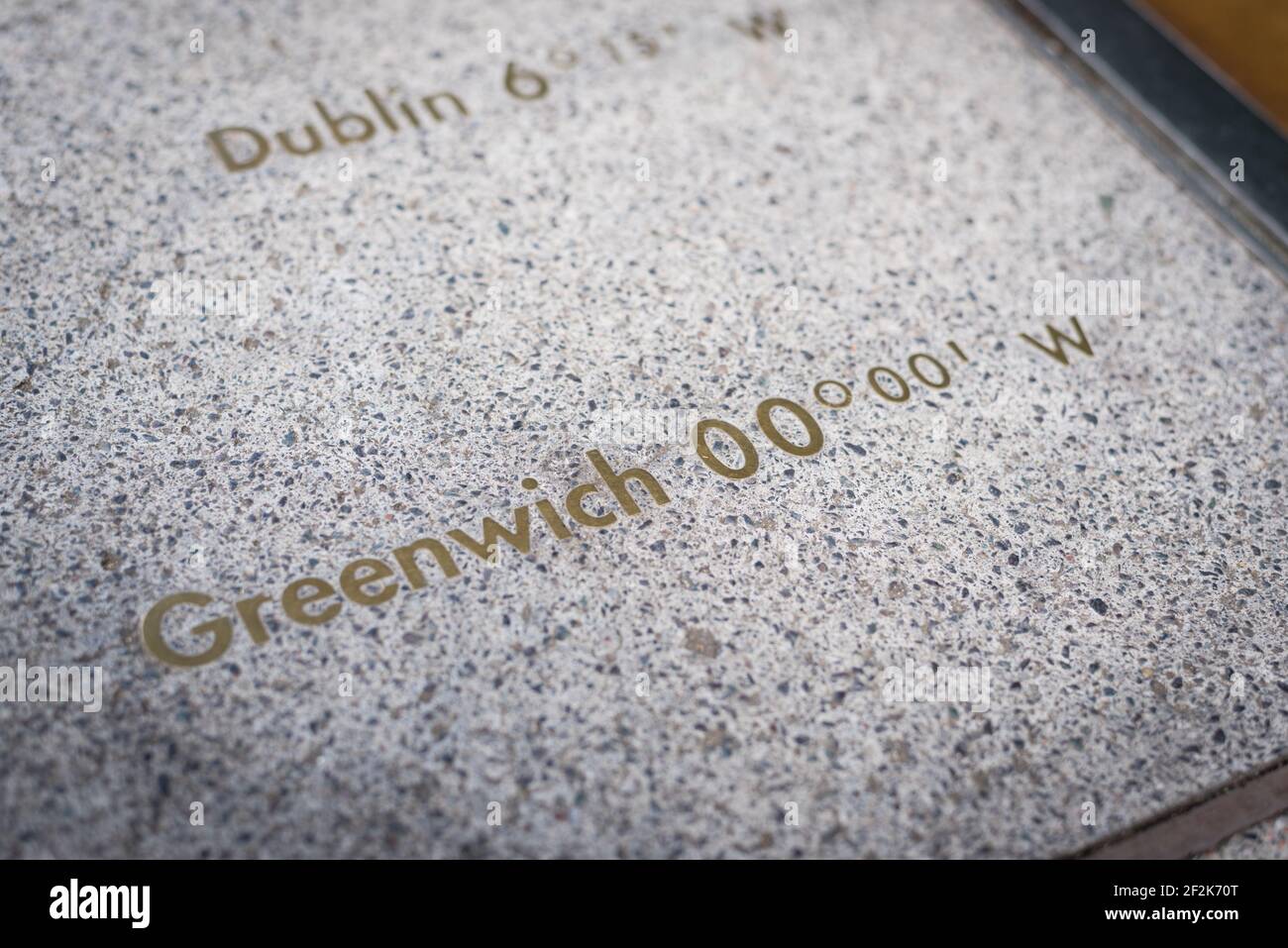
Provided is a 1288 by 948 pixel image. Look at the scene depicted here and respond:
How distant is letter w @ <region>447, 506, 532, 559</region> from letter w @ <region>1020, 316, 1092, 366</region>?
1.19 metres

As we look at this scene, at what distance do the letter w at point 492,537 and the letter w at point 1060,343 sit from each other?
1.19 meters

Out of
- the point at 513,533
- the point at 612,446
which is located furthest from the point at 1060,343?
the point at 513,533

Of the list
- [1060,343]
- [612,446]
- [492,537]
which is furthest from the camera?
[1060,343]

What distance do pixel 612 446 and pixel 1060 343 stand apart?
104cm

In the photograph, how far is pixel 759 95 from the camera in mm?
2570

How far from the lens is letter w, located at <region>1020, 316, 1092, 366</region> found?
2154 mm

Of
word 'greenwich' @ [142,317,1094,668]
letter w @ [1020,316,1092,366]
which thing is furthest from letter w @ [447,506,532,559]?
letter w @ [1020,316,1092,366]

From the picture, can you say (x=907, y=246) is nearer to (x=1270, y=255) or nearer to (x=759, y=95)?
(x=759, y=95)

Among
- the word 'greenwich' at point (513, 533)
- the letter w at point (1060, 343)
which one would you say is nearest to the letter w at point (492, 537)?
the word 'greenwich' at point (513, 533)

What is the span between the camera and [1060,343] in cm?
218

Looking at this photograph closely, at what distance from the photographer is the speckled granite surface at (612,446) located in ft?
5.02

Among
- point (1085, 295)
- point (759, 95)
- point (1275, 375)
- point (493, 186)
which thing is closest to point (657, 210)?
point (493, 186)

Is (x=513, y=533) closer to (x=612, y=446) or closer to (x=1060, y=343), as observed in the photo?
(x=612, y=446)

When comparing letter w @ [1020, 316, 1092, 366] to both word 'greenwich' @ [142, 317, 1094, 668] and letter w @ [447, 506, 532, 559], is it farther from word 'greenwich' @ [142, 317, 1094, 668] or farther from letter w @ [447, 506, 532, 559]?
letter w @ [447, 506, 532, 559]
